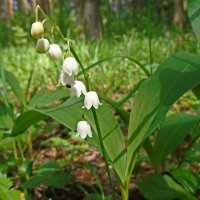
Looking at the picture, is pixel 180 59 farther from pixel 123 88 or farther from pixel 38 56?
pixel 38 56

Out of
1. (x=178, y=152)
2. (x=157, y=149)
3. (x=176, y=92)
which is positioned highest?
(x=176, y=92)

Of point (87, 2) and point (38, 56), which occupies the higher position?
point (87, 2)

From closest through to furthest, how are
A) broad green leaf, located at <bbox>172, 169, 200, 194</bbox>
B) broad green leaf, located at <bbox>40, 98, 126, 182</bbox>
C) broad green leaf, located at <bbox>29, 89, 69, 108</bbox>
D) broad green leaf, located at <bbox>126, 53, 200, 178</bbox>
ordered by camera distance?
broad green leaf, located at <bbox>126, 53, 200, 178</bbox>
broad green leaf, located at <bbox>40, 98, 126, 182</bbox>
broad green leaf, located at <bbox>172, 169, 200, 194</bbox>
broad green leaf, located at <bbox>29, 89, 69, 108</bbox>

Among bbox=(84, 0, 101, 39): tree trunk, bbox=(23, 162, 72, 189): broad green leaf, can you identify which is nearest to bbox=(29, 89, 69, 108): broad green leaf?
bbox=(23, 162, 72, 189): broad green leaf

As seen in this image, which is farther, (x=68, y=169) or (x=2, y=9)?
(x=2, y=9)

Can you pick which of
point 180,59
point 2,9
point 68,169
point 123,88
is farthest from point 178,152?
point 2,9

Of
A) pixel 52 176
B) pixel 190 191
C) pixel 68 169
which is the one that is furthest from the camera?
pixel 68 169

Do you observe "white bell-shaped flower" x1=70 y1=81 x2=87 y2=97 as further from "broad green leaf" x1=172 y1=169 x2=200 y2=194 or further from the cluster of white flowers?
"broad green leaf" x1=172 y1=169 x2=200 y2=194
